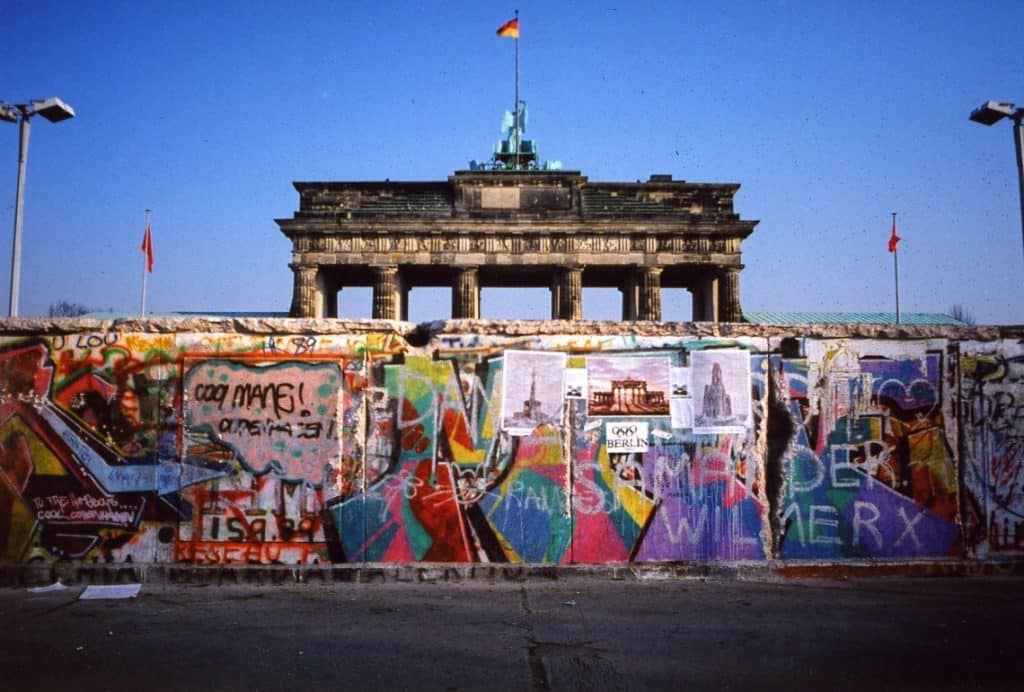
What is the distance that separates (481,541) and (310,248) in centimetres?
3024

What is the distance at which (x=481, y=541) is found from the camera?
7.07 metres

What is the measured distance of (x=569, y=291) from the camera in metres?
35.6

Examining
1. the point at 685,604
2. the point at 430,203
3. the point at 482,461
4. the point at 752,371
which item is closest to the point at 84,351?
the point at 482,461

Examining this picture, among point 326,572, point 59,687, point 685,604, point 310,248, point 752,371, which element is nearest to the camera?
point 59,687

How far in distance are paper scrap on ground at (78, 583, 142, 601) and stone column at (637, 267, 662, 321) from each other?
2979 cm

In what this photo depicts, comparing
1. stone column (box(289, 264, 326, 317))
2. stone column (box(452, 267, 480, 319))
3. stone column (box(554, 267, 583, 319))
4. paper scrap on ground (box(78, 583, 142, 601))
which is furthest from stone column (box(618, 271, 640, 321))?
paper scrap on ground (box(78, 583, 142, 601))

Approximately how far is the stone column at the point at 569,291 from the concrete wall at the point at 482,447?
28.0m

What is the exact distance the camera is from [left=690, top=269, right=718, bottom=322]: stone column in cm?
3597

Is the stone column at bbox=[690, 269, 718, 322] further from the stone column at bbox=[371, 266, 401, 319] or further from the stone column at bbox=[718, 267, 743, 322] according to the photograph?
the stone column at bbox=[371, 266, 401, 319]

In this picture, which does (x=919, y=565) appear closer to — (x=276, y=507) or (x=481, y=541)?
(x=481, y=541)

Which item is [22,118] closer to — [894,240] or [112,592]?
[112,592]

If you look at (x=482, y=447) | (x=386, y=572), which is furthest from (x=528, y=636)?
(x=482, y=447)

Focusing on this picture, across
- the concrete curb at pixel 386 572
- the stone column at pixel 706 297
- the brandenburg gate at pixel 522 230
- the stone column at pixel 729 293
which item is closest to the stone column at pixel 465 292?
the brandenburg gate at pixel 522 230

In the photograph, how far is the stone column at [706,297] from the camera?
118 ft
